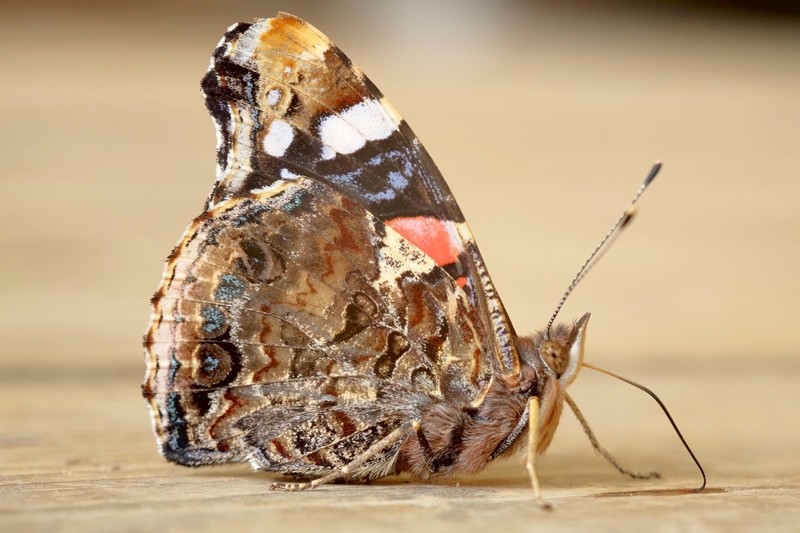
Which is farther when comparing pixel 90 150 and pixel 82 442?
pixel 90 150

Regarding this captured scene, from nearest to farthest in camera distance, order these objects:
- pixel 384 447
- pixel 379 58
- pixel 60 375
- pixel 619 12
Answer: pixel 384 447 → pixel 60 375 → pixel 379 58 → pixel 619 12

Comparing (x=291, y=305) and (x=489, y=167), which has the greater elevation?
(x=489, y=167)

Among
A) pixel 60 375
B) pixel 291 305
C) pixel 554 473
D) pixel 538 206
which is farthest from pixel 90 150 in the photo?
pixel 554 473

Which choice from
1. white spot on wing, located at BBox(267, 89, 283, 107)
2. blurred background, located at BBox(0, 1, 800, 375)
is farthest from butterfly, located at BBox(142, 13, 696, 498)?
blurred background, located at BBox(0, 1, 800, 375)

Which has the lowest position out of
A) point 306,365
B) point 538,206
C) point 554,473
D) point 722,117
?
point 554,473

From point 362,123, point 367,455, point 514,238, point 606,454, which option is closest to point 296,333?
point 367,455

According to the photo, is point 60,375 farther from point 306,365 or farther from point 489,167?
point 489,167
